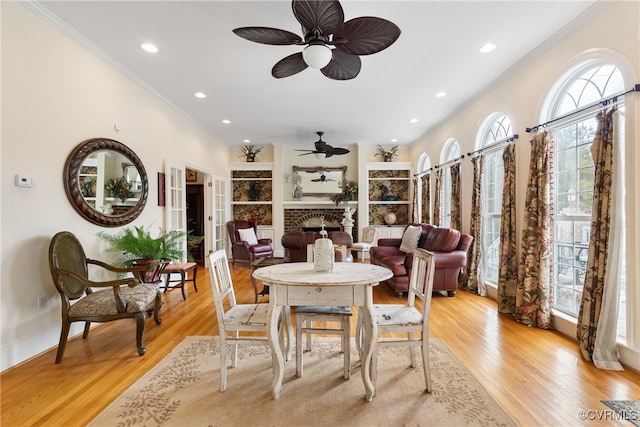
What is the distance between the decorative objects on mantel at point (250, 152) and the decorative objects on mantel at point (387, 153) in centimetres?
321

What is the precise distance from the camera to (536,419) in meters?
1.69

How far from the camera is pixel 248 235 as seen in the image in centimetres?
641

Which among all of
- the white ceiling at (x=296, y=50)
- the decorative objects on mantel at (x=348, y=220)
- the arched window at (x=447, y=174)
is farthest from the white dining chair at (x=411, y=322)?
the decorative objects on mantel at (x=348, y=220)

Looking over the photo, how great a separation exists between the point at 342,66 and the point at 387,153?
17.7 ft

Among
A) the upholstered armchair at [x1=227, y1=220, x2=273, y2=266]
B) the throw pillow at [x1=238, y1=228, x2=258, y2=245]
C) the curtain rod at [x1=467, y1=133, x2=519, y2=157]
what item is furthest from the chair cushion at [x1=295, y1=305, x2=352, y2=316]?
the throw pillow at [x1=238, y1=228, x2=258, y2=245]

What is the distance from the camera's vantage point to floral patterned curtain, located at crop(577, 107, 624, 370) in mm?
2247

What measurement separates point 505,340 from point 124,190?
14.5 ft

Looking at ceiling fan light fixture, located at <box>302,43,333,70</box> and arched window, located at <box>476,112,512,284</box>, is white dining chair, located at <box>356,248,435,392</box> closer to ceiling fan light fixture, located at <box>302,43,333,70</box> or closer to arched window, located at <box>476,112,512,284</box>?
ceiling fan light fixture, located at <box>302,43,333,70</box>

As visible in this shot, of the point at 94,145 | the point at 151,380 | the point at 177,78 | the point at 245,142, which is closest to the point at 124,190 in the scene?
the point at 94,145

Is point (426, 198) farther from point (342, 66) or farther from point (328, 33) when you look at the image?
point (328, 33)

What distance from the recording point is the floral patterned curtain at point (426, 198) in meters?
6.29

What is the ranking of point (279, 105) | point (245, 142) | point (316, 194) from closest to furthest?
point (279, 105) < point (245, 142) < point (316, 194)

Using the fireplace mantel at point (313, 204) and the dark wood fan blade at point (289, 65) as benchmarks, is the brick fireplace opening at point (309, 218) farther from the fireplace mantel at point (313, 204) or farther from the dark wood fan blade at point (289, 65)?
the dark wood fan blade at point (289, 65)

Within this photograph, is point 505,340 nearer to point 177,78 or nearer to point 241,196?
point 177,78
